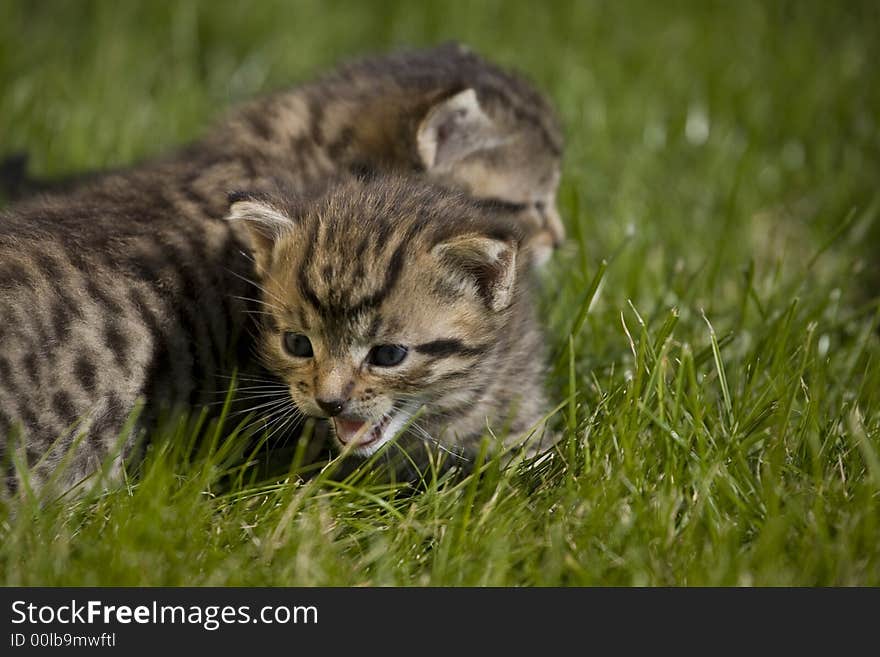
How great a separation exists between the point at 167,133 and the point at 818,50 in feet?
13.0

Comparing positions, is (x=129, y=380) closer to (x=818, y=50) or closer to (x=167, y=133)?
(x=167, y=133)

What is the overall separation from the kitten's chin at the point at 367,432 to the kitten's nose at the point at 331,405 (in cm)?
10

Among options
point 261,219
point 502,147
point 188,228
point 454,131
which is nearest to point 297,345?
point 261,219

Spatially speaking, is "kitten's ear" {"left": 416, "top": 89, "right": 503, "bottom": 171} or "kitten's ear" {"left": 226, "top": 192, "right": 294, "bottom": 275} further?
"kitten's ear" {"left": 416, "top": 89, "right": 503, "bottom": 171}

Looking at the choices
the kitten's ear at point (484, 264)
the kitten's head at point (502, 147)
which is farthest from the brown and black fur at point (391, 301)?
the kitten's head at point (502, 147)

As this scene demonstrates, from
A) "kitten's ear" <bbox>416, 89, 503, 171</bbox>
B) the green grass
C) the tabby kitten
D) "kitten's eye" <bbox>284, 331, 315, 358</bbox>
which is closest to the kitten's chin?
the green grass

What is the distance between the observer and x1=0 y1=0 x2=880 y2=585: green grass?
2.83 metres

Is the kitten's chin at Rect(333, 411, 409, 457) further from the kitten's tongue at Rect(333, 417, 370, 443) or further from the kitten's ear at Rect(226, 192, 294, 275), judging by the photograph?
the kitten's ear at Rect(226, 192, 294, 275)

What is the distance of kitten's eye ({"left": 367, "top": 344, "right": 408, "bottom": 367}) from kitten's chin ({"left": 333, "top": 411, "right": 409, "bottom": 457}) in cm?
16

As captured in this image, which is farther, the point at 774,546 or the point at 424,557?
the point at 424,557

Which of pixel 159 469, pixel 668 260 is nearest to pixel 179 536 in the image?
pixel 159 469

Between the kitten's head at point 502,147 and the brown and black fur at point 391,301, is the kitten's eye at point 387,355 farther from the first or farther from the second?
the kitten's head at point 502,147

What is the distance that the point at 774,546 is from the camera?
275 centimetres

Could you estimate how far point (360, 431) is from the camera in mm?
3240
